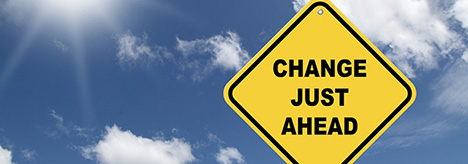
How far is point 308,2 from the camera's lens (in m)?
3.67

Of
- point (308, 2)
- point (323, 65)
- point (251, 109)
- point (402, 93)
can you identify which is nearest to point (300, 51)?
point (323, 65)

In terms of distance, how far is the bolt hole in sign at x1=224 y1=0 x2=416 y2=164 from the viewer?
332 cm

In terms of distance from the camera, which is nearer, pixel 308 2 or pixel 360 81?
pixel 360 81

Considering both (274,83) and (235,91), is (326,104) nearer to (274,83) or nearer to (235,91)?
(274,83)

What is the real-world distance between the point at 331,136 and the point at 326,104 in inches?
12.3

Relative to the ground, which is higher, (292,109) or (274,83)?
(274,83)

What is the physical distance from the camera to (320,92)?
11.2 ft

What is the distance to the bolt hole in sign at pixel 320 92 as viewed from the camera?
3322 mm

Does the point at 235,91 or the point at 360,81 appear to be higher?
the point at 235,91

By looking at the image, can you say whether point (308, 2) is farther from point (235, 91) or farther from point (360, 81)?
point (235, 91)

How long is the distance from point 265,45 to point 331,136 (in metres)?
1.13

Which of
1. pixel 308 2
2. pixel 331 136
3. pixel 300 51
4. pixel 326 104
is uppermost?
pixel 308 2

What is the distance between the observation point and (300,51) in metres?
3.54

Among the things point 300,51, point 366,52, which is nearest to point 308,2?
point 300,51
